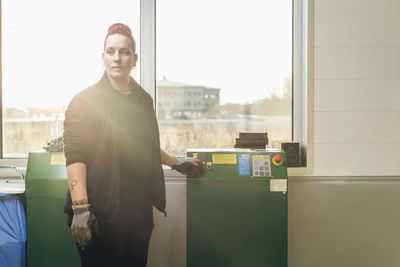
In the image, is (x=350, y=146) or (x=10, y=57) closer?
(x=350, y=146)

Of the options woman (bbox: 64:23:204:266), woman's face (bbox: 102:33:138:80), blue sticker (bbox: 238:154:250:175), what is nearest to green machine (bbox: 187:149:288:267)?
blue sticker (bbox: 238:154:250:175)

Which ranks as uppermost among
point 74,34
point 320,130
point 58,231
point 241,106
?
point 74,34

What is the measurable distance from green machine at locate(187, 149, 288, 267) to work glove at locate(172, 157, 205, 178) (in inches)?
1.5

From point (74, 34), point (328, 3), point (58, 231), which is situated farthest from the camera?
point (74, 34)

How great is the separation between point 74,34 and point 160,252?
1.71 m

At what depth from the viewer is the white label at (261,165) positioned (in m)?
2.00

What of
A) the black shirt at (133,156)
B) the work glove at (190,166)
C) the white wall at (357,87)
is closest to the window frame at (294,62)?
the white wall at (357,87)

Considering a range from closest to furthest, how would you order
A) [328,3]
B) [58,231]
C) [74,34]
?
[58,231]
[328,3]
[74,34]

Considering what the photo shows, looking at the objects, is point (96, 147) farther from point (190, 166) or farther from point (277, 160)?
Answer: point (277, 160)

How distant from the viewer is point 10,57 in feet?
8.57

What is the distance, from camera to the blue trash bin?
6.51 feet

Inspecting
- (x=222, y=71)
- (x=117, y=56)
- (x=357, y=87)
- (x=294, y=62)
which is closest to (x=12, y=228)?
(x=117, y=56)

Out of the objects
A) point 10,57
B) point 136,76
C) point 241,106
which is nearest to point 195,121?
point 241,106

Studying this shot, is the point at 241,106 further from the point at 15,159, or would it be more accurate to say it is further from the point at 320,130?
the point at 15,159
